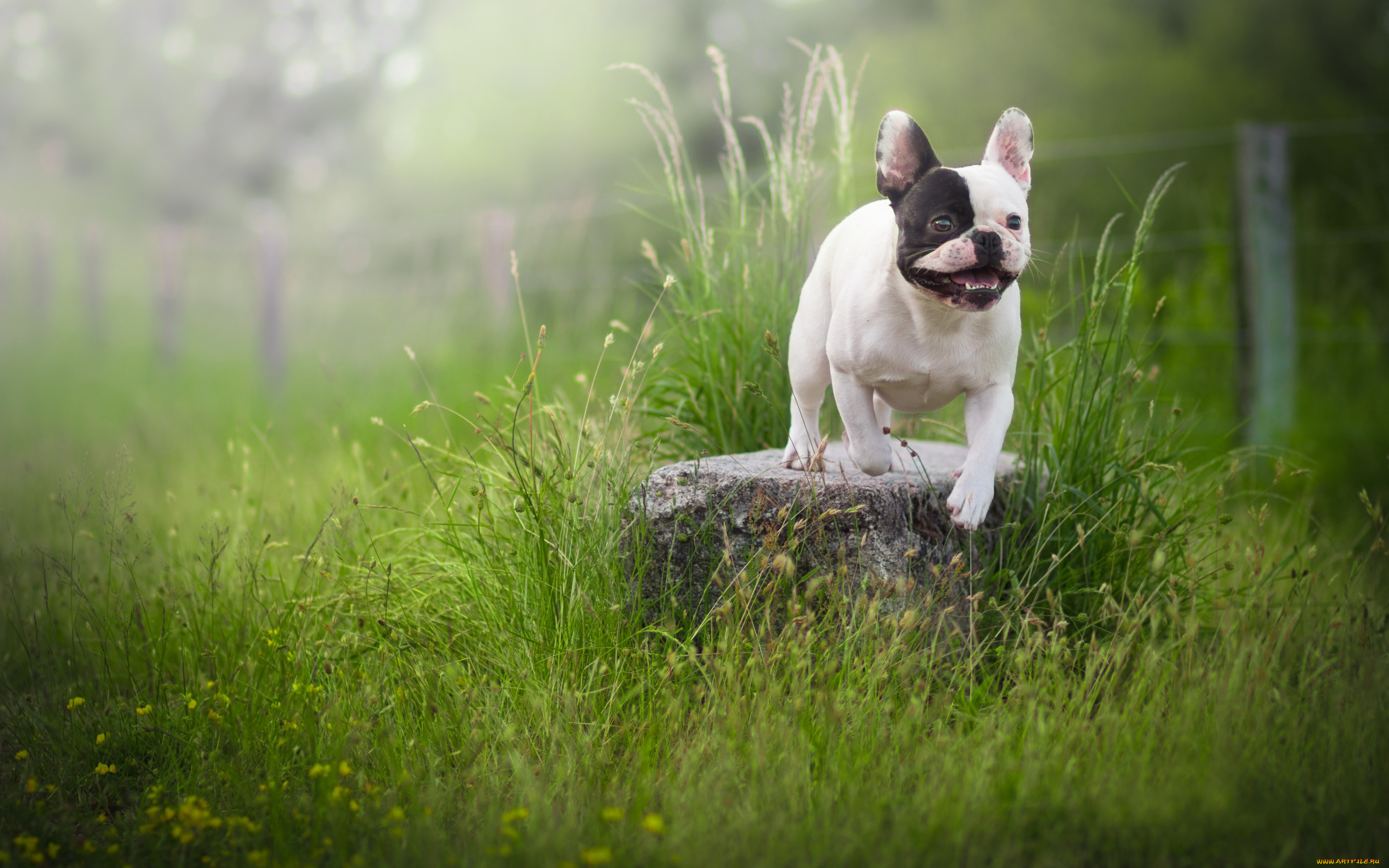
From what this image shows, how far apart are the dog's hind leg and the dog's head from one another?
1.42 feet

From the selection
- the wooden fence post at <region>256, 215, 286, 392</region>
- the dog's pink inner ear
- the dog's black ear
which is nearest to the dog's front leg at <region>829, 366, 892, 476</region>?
the dog's black ear

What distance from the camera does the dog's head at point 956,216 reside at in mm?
2088

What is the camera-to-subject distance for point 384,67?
1516cm

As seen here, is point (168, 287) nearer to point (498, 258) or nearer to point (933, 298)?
point (498, 258)

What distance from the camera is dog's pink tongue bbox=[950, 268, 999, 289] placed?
2127 millimetres

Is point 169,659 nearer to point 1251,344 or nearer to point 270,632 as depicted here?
point 270,632

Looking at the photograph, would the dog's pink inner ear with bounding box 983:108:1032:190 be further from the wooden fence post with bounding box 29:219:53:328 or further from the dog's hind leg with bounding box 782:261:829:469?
the wooden fence post with bounding box 29:219:53:328

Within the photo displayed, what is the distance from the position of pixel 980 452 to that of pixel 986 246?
19.9 inches

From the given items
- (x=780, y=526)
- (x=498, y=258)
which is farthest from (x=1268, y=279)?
(x=498, y=258)

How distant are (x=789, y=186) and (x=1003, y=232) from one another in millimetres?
1486

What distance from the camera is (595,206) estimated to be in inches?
332

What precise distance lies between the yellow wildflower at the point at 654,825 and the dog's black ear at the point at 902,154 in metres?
1.46

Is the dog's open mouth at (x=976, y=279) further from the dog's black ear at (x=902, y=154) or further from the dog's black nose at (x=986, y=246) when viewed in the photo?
the dog's black ear at (x=902, y=154)

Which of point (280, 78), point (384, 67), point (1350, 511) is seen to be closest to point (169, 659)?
point (1350, 511)
